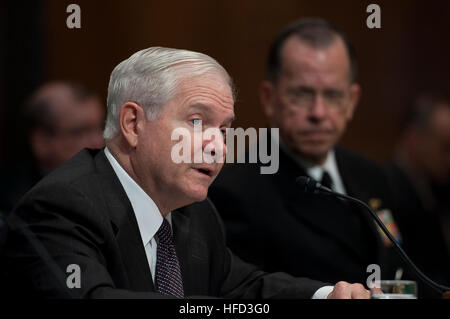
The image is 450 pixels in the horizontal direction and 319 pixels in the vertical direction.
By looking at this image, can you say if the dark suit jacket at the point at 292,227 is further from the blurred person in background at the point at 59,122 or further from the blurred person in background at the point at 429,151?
the blurred person in background at the point at 429,151

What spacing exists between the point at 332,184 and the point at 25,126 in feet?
4.76

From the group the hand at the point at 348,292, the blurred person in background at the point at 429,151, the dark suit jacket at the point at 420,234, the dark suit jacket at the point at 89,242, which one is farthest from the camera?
the blurred person in background at the point at 429,151

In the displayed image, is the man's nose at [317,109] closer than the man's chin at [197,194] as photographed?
No

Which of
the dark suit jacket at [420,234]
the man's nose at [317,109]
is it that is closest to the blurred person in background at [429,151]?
the dark suit jacket at [420,234]

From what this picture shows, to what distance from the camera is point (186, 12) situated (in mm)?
2951

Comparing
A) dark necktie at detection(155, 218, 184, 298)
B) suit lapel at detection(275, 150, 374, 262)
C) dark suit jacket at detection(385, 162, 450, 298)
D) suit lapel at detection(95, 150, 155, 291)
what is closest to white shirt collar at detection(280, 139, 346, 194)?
suit lapel at detection(275, 150, 374, 262)

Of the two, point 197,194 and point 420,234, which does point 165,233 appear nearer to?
point 197,194

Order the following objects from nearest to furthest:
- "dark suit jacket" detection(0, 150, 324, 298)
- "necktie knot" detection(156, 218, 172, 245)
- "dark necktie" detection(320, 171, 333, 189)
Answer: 1. "dark suit jacket" detection(0, 150, 324, 298)
2. "necktie knot" detection(156, 218, 172, 245)
3. "dark necktie" detection(320, 171, 333, 189)

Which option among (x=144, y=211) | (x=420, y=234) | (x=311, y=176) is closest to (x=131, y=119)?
(x=144, y=211)

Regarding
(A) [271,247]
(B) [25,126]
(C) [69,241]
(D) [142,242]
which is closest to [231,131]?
(D) [142,242]

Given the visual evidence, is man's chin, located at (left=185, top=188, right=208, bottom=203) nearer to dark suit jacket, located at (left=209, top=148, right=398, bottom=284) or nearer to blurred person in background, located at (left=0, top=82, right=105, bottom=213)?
dark suit jacket, located at (left=209, top=148, right=398, bottom=284)

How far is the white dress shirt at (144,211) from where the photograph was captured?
6.19 ft

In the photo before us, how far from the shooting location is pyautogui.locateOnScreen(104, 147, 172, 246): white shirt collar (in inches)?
74.3
